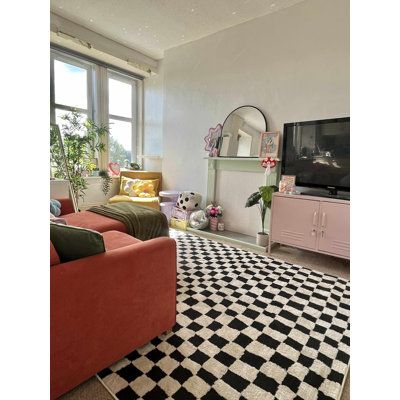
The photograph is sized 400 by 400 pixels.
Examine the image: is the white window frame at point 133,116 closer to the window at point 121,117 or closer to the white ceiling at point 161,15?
the window at point 121,117

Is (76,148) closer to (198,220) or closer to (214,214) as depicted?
(198,220)

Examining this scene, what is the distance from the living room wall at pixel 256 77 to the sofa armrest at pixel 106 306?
2.42 meters

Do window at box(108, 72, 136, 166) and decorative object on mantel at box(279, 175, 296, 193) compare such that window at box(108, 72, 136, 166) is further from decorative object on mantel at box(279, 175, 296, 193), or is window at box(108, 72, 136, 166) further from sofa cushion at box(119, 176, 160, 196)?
decorative object on mantel at box(279, 175, 296, 193)

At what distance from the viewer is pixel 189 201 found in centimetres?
399

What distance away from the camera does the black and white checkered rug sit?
3.93 feet

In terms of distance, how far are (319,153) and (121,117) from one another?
3.73 meters

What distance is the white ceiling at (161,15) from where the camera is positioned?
312 cm

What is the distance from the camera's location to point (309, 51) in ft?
9.79

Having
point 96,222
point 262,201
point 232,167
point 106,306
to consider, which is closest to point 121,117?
point 232,167

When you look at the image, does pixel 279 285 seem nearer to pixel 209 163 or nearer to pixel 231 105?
pixel 209 163

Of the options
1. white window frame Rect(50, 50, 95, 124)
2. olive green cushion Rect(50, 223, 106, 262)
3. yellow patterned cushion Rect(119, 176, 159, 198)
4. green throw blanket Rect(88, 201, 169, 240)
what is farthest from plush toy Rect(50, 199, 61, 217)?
white window frame Rect(50, 50, 95, 124)

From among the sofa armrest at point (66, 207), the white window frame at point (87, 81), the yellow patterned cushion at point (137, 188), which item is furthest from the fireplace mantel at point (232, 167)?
the white window frame at point (87, 81)
